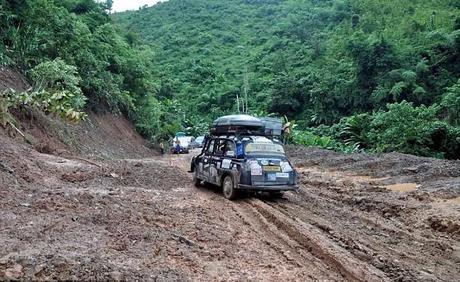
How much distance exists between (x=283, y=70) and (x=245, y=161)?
46897 millimetres

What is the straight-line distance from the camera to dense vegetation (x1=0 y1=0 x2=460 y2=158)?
19.7 metres

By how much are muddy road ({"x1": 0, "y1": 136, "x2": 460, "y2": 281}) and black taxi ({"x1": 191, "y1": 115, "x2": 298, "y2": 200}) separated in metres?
0.44

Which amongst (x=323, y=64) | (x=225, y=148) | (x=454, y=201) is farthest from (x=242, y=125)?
(x=323, y=64)

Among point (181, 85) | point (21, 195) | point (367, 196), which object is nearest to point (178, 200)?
point (21, 195)

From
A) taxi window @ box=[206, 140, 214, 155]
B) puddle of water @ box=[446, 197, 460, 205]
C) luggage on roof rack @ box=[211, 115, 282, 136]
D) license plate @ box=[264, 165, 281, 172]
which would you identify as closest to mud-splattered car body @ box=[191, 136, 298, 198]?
license plate @ box=[264, 165, 281, 172]

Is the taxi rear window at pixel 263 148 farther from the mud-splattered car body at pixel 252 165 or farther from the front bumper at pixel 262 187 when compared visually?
the front bumper at pixel 262 187

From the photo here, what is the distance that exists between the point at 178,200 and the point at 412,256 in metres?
5.38

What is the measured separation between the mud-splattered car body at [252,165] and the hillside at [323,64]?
606 inches

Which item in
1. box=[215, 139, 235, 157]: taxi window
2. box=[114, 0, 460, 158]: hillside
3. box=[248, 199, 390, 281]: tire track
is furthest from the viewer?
box=[114, 0, 460, 158]: hillside

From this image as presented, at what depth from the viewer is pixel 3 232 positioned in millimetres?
6102

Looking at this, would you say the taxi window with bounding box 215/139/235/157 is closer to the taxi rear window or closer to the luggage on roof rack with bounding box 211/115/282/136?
the luggage on roof rack with bounding box 211/115/282/136

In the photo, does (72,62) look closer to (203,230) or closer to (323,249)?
(203,230)

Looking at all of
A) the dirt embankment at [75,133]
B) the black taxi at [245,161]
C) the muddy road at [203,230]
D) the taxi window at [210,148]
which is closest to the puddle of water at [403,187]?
the muddy road at [203,230]

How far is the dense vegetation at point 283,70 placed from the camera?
64.6ft
